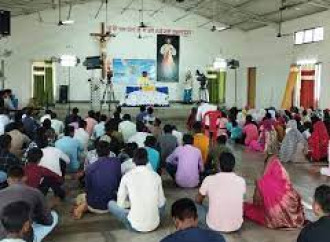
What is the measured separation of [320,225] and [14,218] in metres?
1.69

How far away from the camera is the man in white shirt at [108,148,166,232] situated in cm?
459

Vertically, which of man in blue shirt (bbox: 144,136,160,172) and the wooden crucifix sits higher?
the wooden crucifix

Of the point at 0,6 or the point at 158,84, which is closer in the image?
the point at 0,6

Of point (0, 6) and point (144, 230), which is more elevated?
point (0, 6)

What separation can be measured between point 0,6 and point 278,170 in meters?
14.7

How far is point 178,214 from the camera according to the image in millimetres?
2719

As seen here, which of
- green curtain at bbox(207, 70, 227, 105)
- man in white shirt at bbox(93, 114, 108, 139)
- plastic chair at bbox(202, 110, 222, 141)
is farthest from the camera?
green curtain at bbox(207, 70, 227, 105)

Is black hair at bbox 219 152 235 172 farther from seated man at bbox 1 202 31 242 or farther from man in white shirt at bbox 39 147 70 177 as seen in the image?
seated man at bbox 1 202 31 242

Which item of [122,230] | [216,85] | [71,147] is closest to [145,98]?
[216,85]

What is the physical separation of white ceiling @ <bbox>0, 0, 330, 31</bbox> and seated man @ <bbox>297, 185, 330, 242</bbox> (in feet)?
42.1

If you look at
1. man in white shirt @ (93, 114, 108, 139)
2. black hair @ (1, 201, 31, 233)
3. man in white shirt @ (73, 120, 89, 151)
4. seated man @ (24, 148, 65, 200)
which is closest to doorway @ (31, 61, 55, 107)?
man in white shirt @ (93, 114, 108, 139)

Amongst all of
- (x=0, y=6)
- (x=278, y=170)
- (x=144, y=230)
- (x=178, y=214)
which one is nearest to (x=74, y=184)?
(x=144, y=230)

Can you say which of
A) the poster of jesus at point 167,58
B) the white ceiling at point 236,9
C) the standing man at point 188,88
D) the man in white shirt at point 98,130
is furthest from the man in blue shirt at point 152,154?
the poster of jesus at point 167,58

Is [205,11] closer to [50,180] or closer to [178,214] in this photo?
[50,180]
